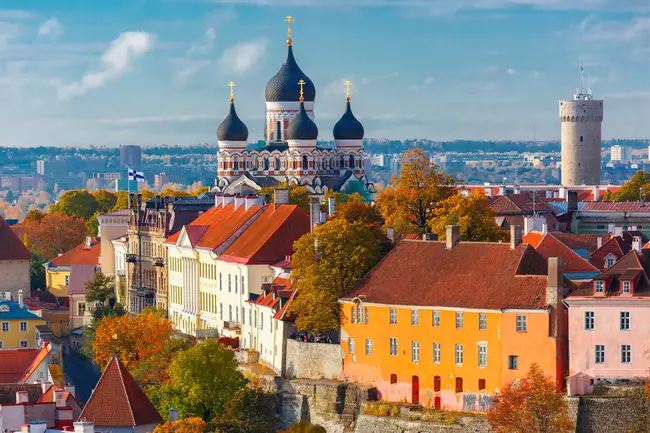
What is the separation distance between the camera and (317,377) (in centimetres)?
8669

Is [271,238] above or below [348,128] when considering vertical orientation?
below

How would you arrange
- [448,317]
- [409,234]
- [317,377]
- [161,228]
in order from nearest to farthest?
[448,317], [317,377], [409,234], [161,228]

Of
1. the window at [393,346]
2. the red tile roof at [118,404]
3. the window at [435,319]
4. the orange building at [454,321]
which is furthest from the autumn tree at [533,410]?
the red tile roof at [118,404]

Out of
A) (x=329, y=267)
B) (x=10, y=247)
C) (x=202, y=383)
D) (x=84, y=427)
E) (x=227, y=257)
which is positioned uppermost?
(x=329, y=267)

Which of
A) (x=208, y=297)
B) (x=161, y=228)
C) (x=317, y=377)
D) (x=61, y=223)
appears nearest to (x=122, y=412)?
(x=317, y=377)

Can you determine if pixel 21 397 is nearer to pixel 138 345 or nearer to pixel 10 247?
pixel 138 345

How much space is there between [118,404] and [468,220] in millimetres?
17214

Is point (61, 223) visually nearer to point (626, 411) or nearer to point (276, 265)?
point (276, 265)

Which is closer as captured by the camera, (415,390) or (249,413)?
(415,390)

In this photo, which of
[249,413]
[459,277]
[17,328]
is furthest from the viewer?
[17,328]

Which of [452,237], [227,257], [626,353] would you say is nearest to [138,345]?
[227,257]

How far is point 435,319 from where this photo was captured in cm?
8069

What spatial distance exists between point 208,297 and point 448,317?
95.4ft

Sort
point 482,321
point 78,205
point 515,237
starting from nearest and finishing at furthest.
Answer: point 482,321 → point 515,237 → point 78,205
